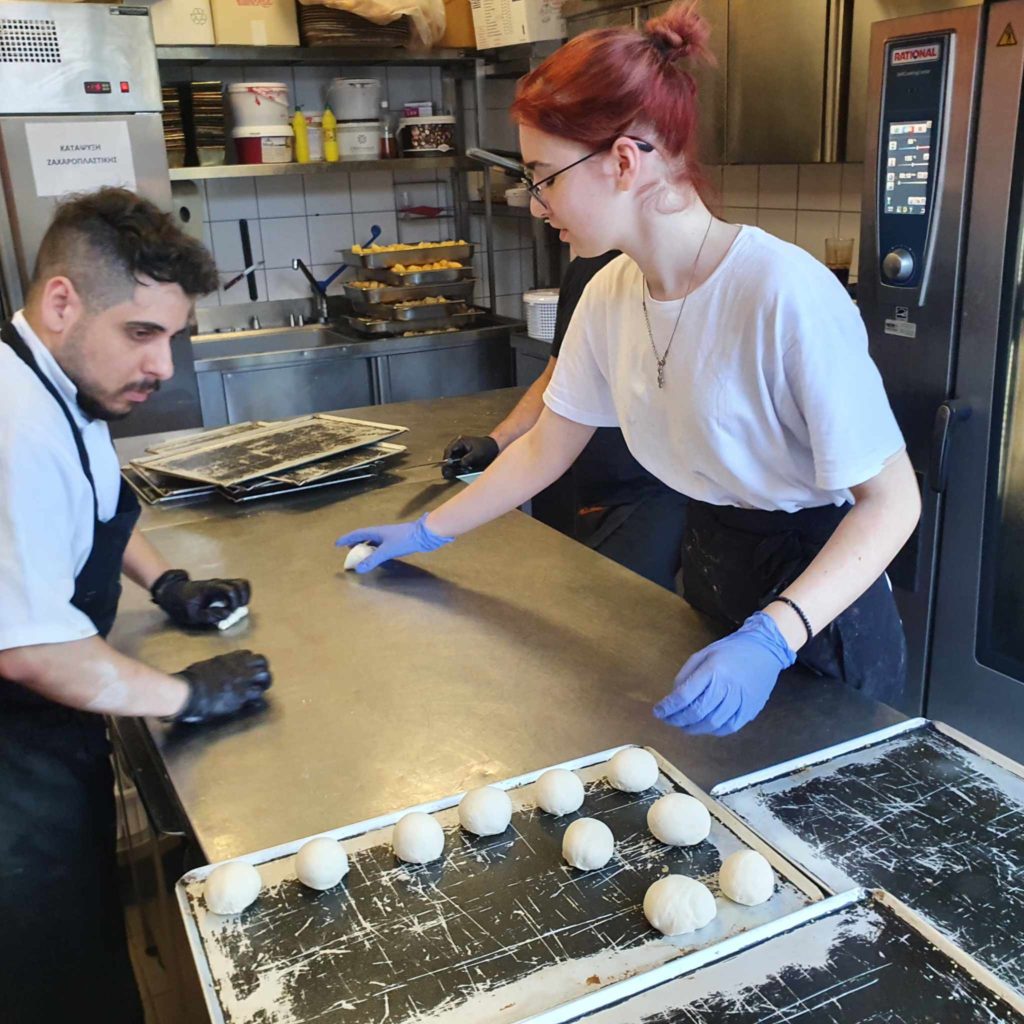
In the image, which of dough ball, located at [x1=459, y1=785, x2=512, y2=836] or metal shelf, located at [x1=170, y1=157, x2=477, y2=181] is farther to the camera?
metal shelf, located at [x1=170, y1=157, x2=477, y2=181]

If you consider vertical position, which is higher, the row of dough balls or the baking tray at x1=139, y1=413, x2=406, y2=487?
the baking tray at x1=139, y1=413, x2=406, y2=487

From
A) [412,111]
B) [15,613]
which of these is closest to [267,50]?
[412,111]

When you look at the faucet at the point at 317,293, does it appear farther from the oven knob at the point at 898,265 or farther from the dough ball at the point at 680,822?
the dough ball at the point at 680,822

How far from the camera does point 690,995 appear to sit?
2.61 ft

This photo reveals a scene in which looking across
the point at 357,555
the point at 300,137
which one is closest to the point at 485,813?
the point at 357,555

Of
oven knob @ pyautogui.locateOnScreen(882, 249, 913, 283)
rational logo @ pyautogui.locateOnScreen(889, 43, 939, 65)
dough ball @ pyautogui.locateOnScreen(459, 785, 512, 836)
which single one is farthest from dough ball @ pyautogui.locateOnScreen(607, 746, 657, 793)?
rational logo @ pyautogui.locateOnScreen(889, 43, 939, 65)

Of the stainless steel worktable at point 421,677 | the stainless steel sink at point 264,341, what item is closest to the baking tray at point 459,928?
the stainless steel worktable at point 421,677

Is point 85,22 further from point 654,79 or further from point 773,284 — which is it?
point 773,284

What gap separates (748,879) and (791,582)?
1.86 ft

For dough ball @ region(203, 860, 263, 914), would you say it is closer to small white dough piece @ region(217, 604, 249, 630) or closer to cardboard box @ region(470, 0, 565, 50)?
small white dough piece @ region(217, 604, 249, 630)

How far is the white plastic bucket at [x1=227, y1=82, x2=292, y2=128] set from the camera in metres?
3.63

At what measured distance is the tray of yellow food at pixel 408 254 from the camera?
12.6 ft

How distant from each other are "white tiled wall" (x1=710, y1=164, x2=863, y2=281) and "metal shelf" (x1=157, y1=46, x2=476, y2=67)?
126 centimetres

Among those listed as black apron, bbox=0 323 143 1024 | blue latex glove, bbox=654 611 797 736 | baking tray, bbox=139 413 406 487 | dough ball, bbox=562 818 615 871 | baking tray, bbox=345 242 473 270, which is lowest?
black apron, bbox=0 323 143 1024
